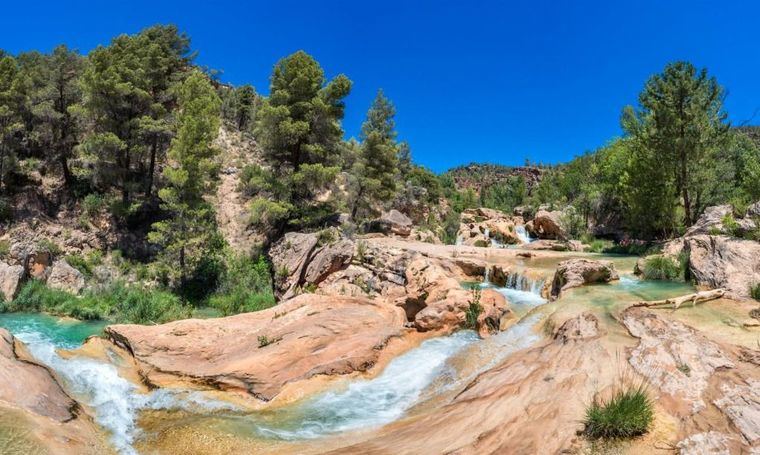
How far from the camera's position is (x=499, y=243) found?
4184 centimetres

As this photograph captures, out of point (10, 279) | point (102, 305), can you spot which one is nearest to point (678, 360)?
point (102, 305)

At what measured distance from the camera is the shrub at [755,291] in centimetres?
1114

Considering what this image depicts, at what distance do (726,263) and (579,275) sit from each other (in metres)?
4.36

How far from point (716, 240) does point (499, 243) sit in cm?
2735

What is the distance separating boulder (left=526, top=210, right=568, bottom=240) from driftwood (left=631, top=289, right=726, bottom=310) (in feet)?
92.9

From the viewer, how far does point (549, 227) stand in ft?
136

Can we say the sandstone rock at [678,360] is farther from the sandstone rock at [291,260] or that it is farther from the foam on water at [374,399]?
the sandstone rock at [291,260]

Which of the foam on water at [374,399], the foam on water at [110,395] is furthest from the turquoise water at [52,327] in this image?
the foam on water at [374,399]

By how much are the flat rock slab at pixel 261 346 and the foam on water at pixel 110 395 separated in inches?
26.7

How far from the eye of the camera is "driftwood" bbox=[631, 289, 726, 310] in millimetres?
11289

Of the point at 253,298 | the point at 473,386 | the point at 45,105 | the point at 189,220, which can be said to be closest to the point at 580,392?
the point at 473,386

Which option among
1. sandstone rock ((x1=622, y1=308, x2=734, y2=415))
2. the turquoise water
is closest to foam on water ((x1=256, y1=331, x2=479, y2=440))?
sandstone rock ((x1=622, y1=308, x2=734, y2=415))

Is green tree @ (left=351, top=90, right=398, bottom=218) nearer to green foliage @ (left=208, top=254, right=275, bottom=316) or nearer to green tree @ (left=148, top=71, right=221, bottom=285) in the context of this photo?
A: green foliage @ (left=208, top=254, right=275, bottom=316)

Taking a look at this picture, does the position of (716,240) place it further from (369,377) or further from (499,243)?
(499,243)
